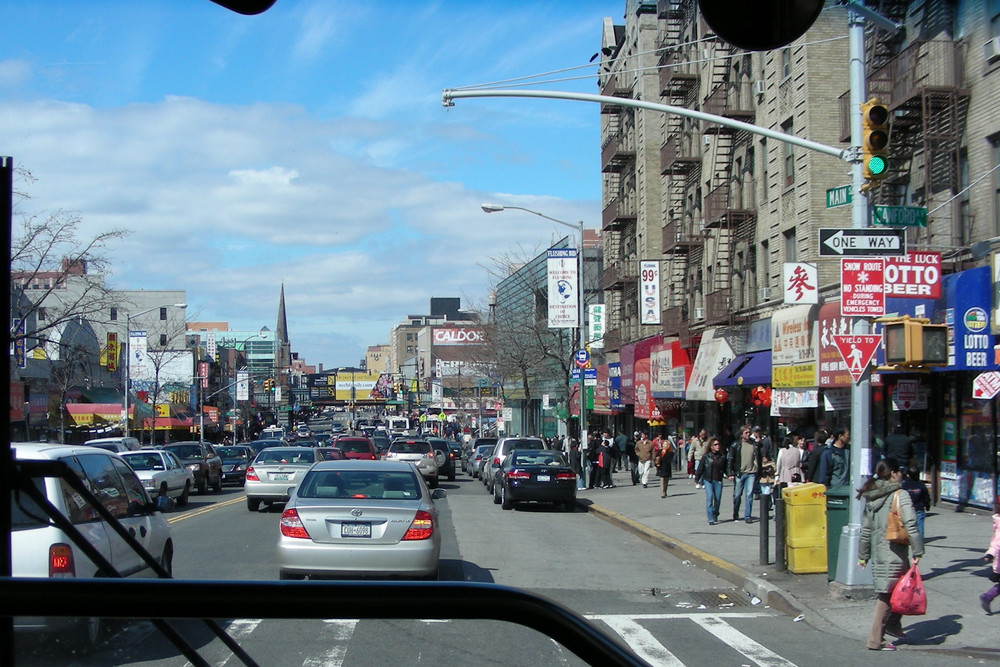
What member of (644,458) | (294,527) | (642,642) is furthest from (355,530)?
(644,458)

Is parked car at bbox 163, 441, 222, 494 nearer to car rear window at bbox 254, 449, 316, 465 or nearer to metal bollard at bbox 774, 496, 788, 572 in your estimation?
car rear window at bbox 254, 449, 316, 465

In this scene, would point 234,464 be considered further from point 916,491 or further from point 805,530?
point 916,491

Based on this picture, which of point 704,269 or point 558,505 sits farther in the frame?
point 704,269

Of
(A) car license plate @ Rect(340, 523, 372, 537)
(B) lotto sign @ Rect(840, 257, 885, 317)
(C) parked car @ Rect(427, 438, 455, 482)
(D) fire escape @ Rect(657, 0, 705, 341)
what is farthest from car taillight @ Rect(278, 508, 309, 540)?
(D) fire escape @ Rect(657, 0, 705, 341)

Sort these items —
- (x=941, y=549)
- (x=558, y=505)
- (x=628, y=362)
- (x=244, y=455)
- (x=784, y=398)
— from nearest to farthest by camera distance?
(x=941, y=549), (x=784, y=398), (x=558, y=505), (x=244, y=455), (x=628, y=362)

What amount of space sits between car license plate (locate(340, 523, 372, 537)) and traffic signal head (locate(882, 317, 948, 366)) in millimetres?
6790

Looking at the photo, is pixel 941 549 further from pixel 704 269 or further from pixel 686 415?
pixel 686 415

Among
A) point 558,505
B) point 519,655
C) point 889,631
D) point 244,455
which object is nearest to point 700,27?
point 558,505

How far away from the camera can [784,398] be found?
1013 inches

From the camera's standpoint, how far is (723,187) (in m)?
33.1

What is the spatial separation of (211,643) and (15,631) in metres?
0.53

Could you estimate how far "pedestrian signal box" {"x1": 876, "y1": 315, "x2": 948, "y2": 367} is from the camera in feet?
38.7

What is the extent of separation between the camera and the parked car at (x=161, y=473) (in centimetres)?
2373

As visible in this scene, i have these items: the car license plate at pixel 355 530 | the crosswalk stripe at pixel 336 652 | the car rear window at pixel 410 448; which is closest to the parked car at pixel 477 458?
the car rear window at pixel 410 448
